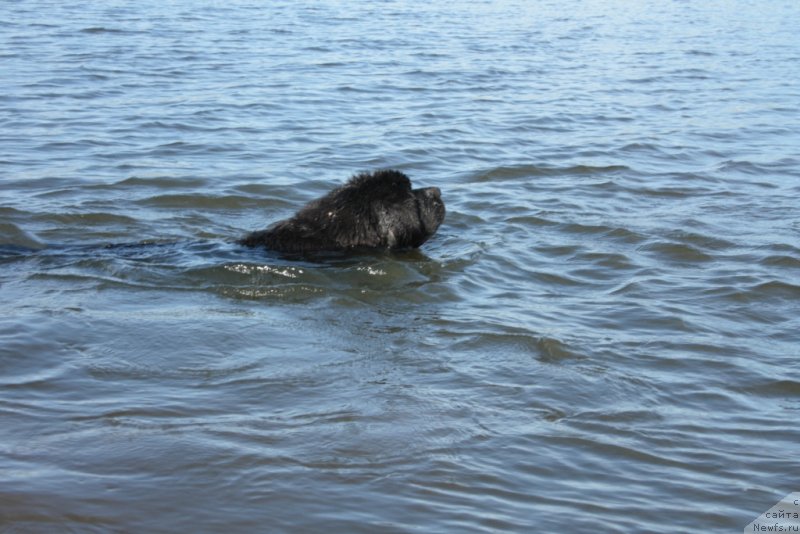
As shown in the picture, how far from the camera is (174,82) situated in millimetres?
15156

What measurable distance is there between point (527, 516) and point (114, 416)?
2030 millimetres

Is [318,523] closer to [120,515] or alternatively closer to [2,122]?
[120,515]

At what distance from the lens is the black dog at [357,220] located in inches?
302

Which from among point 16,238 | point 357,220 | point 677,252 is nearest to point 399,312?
point 357,220

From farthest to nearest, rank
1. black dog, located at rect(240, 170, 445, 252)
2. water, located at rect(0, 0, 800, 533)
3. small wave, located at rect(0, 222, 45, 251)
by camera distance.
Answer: small wave, located at rect(0, 222, 45, 251) < black dog, located at rect(240, 170, 445, 252) < water, located at rect(0, 0, 800, 533)

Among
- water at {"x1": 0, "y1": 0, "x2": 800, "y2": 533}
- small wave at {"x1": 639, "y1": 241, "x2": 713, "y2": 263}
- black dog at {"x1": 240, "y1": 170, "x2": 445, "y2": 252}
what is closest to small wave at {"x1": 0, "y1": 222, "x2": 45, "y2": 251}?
water at {"x1": 0, "y1": 0, "x2": 800, "y2": 533}

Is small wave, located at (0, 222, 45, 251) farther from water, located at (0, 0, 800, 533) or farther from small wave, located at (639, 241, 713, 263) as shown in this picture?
small wave, located at (639, 241, 713, 263)

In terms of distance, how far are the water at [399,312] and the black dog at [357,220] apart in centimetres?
23

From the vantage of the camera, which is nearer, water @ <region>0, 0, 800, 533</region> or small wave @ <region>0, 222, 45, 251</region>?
water @ <region>0, 0, 800, 533</region>

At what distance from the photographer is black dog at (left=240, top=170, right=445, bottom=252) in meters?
7.66

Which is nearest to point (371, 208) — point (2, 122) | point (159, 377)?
point (159, 377)

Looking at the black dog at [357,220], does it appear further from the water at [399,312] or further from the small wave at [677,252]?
the small wave at [677,252]

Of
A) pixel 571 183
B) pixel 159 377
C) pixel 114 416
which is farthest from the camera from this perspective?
pixel 571 183

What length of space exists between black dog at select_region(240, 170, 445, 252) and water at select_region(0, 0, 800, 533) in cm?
23
